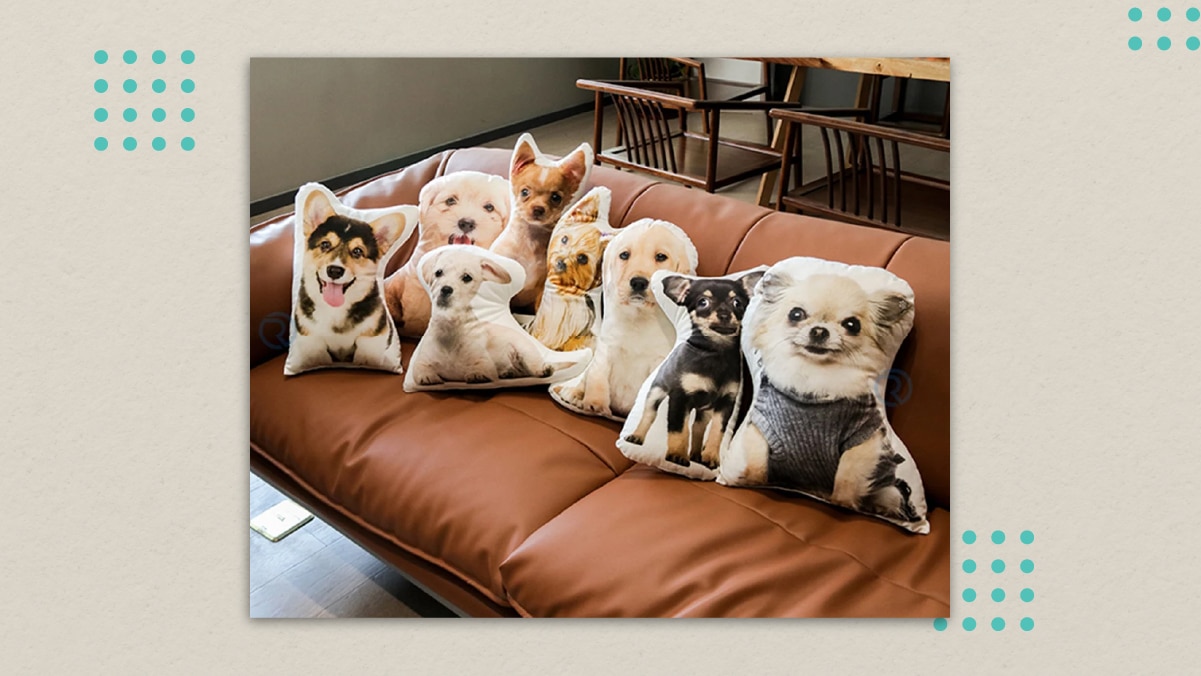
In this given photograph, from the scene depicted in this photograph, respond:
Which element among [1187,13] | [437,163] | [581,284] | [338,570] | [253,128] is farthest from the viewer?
[437,163]

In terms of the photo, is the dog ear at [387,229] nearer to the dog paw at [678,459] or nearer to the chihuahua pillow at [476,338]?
the chihuahua pillow at [476,338]

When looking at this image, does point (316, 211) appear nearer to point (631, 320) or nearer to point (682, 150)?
point (631, 320)

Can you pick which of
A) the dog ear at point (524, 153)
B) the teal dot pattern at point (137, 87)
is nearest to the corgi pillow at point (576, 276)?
the dog ear at point (524, 153)

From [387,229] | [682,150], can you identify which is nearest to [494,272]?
[387,229]

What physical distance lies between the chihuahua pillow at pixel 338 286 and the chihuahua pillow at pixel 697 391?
0.58 meters

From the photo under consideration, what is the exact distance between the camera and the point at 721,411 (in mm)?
1334

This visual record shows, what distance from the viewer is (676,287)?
1.42m

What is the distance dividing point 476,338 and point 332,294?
1.01ft

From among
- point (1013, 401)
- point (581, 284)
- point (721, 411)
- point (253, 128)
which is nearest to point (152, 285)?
point (253, 128)

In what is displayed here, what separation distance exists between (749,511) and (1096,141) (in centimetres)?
71

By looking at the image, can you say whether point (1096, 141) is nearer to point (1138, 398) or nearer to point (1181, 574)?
point (1138, 398)

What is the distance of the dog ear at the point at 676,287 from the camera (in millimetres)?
1403

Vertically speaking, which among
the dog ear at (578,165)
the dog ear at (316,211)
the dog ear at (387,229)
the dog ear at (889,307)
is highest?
the dog ear at (578,165)

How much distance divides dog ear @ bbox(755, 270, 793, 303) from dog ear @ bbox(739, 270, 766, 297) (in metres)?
0.03
